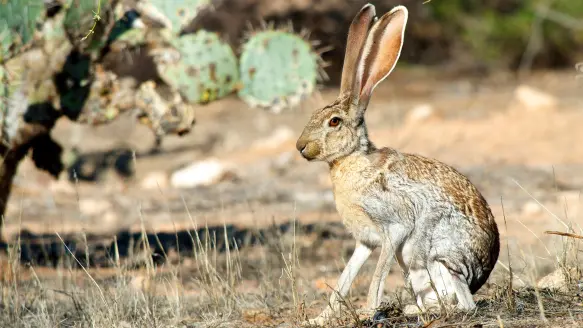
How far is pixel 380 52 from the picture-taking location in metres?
5.10

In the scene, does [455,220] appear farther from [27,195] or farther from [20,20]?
[27,195]

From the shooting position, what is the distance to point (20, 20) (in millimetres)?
6637

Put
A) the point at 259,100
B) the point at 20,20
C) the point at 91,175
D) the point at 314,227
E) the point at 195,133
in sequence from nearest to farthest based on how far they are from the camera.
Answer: the point at 20,20
the point at 259,100
the point at 314,227
the point at 91,175
the point at 195,133

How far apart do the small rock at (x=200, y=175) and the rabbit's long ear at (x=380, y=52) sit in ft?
19.5

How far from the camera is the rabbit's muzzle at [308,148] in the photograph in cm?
488

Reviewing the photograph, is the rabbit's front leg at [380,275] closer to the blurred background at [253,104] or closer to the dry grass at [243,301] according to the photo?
the dry grass at [243,301]

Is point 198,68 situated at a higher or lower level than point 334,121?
higher

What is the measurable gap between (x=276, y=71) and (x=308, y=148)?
258 centimetres

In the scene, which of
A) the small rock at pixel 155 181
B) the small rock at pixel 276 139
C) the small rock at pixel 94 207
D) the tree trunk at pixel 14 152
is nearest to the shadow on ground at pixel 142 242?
the tree trunk at pixel 14 152

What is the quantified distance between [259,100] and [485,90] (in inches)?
384

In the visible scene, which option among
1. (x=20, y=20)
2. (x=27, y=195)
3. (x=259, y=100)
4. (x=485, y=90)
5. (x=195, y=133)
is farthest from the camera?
(x=485, y=90)

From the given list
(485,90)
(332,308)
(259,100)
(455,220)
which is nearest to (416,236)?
(455,220)

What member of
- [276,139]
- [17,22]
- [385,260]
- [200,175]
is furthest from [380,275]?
[276,139]

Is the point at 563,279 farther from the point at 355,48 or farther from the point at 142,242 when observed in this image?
the point at 142,242
